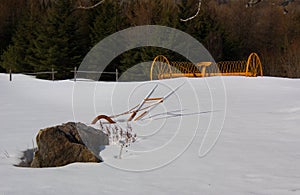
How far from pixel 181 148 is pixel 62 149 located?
1.56m

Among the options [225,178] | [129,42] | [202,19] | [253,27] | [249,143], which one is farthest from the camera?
[253,27]

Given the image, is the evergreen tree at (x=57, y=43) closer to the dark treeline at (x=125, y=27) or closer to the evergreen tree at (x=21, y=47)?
the dark treeline at (x=125, y=27)

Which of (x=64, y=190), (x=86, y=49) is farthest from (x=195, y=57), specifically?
(x=64, y=190)

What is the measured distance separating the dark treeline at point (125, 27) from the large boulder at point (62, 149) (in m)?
20.5

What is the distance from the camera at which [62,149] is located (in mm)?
4379

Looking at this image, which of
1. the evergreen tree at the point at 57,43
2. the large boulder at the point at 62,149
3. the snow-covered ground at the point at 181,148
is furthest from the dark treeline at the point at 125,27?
the large boulder at the point at 62,149

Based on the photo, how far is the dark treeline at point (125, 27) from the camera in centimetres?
2552

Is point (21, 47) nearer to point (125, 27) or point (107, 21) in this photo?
point (107, 21)

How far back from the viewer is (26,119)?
24.6ft

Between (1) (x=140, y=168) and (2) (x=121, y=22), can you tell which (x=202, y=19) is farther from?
(1) (x=140, y=168)

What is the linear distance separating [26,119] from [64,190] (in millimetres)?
4737

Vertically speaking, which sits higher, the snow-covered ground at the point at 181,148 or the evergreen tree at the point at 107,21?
the evergreen tree at the point at 107,21

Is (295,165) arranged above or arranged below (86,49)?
below

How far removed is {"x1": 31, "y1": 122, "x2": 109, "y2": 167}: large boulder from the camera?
4.29 m
